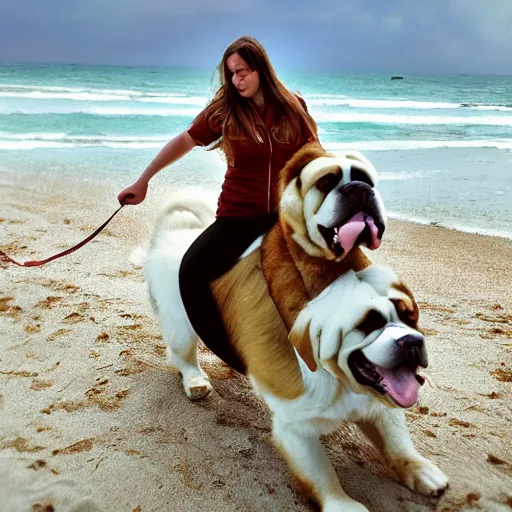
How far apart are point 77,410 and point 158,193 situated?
4.12 metres

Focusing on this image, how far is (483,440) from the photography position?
226 centimetres

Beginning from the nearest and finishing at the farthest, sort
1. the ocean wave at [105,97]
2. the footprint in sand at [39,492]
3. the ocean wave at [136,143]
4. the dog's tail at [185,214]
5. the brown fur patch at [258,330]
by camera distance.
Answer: the brown fur patch at [258,330] < the footprint in sand at [39,492] < the dog's tail at [185,214] < the ocean wave at [136,143] < the ocean wave at [105,97]

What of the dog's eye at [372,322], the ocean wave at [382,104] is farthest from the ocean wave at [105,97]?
the dog's eye at [372,322]

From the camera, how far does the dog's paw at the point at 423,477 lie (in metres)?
1.94

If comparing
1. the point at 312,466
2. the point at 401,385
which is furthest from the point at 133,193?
the point at 401,385

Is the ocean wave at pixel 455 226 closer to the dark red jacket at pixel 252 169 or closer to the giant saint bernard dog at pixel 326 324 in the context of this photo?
the giant saint bernard dog at pixel 326 324

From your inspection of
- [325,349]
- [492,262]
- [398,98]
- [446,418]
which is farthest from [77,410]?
[398,98]

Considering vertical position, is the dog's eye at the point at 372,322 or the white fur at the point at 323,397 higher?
the dog's eye at the point at 372,322

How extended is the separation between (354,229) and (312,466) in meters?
0.82

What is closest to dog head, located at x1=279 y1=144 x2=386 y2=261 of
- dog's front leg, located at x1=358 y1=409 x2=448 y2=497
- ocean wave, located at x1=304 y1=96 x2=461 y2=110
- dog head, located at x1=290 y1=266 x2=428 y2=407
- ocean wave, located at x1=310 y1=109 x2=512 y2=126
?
dog head, located at x1=290 y1=266 x2=428 y2=407

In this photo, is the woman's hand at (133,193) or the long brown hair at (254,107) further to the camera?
the woman's hand at (133,193)

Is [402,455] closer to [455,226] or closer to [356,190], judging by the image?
[356,190]

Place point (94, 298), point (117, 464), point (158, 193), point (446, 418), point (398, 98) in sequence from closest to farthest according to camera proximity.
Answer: point (117, 464) → point (446, 418) → point (94, 298) → point (158, 193) → point (398, 98)

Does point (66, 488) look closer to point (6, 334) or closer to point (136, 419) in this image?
point (136, 419)
